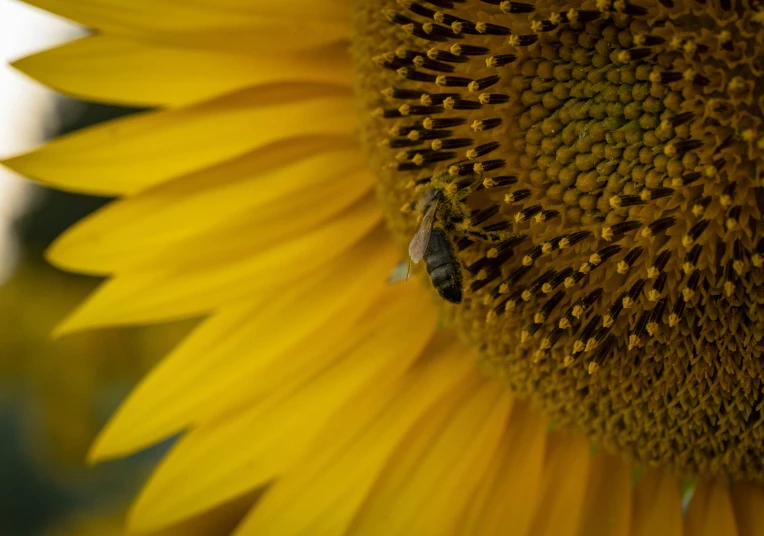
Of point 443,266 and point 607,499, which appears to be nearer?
point 443,266

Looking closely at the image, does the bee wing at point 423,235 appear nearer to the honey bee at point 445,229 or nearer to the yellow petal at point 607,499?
the honey bee at point 445,229

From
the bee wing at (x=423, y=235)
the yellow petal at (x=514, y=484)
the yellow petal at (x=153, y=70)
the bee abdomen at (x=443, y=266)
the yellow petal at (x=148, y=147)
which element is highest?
the yellow petal at (x=153, y=70)

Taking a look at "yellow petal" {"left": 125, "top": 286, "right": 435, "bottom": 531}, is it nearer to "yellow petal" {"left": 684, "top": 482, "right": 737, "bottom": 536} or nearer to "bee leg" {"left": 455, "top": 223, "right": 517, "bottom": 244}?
"bee leg" {"left": 455, "top": 223, "right": 517, "bottom": 244}

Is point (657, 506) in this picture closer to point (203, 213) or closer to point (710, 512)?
point (710, 512)

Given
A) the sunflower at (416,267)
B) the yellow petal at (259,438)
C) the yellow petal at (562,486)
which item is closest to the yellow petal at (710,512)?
the sunflower at (416,267)

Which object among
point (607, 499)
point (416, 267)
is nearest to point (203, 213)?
point (416, 267)

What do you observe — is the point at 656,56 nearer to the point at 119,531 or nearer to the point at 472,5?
the point at 472,5

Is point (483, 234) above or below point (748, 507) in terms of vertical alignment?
above
